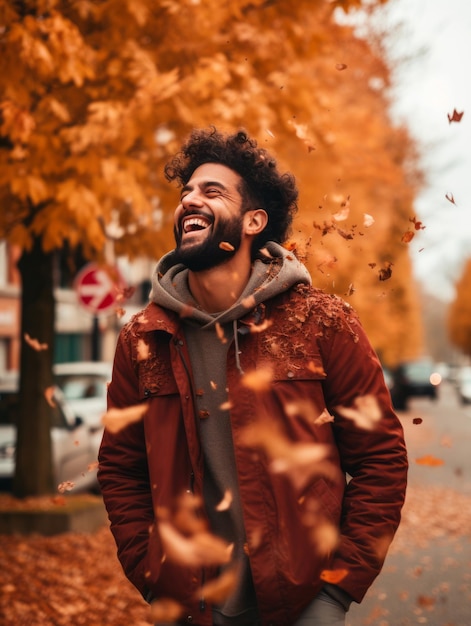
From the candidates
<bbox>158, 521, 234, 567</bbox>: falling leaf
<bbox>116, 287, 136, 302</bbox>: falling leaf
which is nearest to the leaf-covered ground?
<bbox>116, 287, 136, 302</bbox>: falling leaf

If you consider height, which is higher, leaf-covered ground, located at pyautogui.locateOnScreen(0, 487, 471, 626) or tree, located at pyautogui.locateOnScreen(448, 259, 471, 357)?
tree, located at pyautogui.locateOnScreen(448, 259, 471, 357)

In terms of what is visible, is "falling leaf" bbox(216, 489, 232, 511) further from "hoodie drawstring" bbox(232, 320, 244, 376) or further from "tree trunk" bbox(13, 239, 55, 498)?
"tree trunk" bbox(13, 239, 55, 498)

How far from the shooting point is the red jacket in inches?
96.2

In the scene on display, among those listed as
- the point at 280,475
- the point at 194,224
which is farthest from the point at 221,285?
the point at 280,475

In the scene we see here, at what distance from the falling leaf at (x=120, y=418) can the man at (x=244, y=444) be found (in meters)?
0.02

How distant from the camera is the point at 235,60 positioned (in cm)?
761

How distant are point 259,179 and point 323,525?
1156 mm

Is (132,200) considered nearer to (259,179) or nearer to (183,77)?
(183,77)

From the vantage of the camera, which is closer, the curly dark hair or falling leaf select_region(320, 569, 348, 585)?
falling leaf select_region(320, 569, 348, 585)

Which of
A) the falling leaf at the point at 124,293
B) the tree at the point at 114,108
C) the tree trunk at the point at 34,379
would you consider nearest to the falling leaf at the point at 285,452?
the falling leaf at the point at 124,293

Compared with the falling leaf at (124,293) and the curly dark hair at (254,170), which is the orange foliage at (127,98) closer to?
the falling leaf at (124,293)

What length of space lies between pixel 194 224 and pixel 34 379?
6311mm

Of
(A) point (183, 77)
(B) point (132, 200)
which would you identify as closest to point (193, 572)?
(B) point (132, 200)

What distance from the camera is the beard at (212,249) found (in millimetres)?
2738
